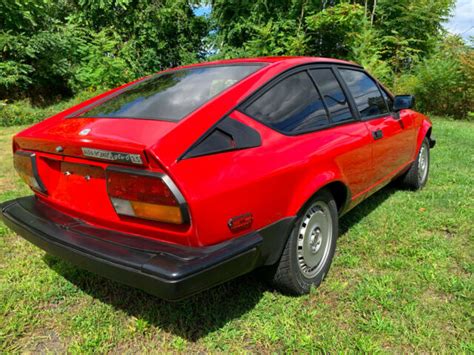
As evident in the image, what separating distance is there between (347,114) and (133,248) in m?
1.90

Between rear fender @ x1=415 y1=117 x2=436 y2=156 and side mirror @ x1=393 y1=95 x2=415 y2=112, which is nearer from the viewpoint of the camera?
side mirror @ x1=393 y1=95 x2=415 y2=112

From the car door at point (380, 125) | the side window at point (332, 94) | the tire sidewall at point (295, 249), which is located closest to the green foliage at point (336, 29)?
the car door at point (380, 125)

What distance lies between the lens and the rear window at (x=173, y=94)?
6.59 feet

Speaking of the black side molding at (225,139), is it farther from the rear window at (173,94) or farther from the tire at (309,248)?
the tire at (309,248)

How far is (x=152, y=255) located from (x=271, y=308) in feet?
3.19

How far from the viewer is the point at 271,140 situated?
1991mm

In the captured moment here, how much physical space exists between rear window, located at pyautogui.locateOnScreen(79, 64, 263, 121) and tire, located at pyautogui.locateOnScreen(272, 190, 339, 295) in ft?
2.96

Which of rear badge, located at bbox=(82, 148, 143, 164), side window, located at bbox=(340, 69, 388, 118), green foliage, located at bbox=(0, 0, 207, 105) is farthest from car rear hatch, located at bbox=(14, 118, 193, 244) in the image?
green foliage, located at bbox=(0, 0, 207, 105)

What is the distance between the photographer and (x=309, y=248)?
2383 millimetres

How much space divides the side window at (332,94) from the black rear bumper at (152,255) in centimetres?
106

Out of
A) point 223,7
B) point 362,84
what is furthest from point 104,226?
point 223,7

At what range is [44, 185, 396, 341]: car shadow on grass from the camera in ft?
7.06

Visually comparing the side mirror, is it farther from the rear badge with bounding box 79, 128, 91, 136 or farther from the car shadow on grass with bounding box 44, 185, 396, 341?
the rear badge with bounding box 79, 128, 91, 136

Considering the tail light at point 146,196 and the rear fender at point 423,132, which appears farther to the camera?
the rear fender at point 423,132
